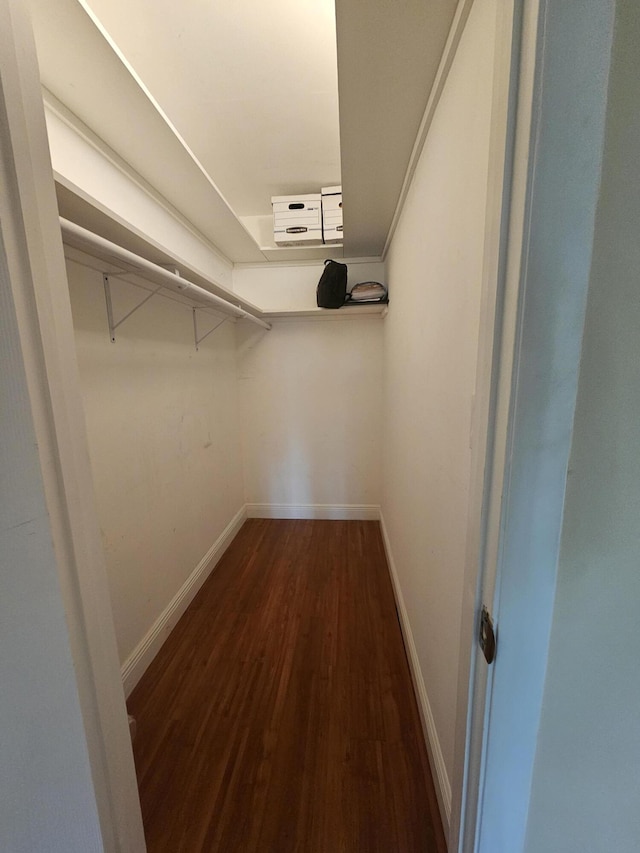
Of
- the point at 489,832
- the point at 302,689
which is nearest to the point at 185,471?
the point at 302,689

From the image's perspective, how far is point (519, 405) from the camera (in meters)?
0.43

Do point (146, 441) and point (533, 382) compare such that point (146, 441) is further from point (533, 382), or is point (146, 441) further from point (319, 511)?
point (319, 511)

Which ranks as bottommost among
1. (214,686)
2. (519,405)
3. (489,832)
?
(214,686)

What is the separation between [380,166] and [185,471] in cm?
193

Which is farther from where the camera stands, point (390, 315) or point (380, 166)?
point (390, 315)

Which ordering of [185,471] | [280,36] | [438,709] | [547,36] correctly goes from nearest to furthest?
[547,36]
[438,709]
[280,36]
[185,471]

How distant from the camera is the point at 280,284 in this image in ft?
9.20

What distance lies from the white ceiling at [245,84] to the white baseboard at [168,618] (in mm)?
2264

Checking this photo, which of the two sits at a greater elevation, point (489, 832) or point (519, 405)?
point (519, 405)

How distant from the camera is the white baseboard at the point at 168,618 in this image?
1.47m

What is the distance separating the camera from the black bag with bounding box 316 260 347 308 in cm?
242

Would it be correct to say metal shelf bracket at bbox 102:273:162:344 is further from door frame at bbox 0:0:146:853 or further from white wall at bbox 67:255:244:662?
door frame at bbox 0:0:146:853

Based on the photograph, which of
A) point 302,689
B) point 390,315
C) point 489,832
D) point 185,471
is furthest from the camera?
point 390,315

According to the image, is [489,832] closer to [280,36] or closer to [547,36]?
[547,36]
